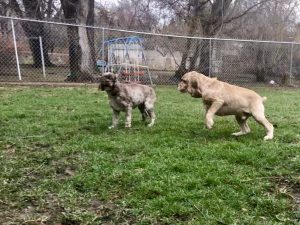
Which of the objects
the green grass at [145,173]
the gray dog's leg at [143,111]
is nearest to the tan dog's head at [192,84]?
the green grass at [145,173]

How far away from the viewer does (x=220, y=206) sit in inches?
161

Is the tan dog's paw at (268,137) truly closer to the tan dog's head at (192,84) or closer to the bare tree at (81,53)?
the tan dog's head at (192,84)

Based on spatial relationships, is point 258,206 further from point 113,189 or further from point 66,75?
point 66,75

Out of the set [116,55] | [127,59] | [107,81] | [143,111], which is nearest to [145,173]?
[107,81]

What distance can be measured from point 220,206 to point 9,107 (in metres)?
7.69

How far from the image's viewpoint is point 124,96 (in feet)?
26.3

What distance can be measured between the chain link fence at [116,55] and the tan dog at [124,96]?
898 cm

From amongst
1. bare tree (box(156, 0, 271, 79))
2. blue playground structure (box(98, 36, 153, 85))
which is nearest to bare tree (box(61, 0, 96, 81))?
blue playground structure (box(98, 36, 153, 85))

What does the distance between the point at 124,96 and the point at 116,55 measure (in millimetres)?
10799

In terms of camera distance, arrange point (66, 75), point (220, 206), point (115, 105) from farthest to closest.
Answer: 1. point (66, 75)
2. point (115, 105)
3. point (220, 206)

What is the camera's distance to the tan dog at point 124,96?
7777 millimetres

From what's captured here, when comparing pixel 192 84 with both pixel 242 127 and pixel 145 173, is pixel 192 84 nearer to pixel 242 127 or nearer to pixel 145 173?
pixel 242 127

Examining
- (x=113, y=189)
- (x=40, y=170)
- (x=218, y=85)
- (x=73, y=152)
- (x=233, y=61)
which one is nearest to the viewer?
(x=113, y=189)

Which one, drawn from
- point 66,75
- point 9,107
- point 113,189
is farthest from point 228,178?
point 66,75
